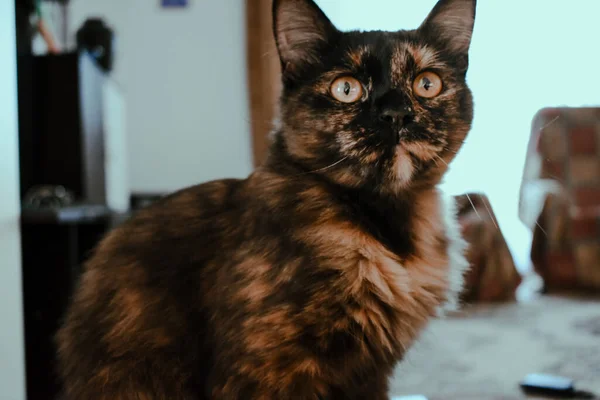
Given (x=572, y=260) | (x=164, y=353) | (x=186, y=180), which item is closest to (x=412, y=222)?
(x=164, y=353)

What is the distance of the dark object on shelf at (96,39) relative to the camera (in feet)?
7.14

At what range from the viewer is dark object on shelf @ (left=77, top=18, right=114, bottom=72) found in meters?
2.18

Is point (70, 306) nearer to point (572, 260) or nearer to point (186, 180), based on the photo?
point (572, 260)

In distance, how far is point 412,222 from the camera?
0.72 metres

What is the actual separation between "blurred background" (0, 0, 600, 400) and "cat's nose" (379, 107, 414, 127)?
88mm

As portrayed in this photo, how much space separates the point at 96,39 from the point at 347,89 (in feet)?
6.10

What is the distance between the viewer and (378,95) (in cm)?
64

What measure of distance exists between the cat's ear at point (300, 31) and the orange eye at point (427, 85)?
0.14 metres

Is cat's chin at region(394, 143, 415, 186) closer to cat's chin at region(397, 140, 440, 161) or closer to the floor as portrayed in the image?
cat's chin at region(397, 140, 440, 161)

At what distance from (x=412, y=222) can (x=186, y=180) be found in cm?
261

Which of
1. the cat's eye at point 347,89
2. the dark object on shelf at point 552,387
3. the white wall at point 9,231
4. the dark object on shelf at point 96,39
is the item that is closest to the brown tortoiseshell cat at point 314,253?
the cat's eye at point 347,89

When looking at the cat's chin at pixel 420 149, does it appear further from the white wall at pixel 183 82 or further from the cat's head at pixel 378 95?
the white wall at pixel 183 82

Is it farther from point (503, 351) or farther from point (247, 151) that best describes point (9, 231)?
point (247, 151)

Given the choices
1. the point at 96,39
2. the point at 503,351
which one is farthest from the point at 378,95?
the point at 96,39
